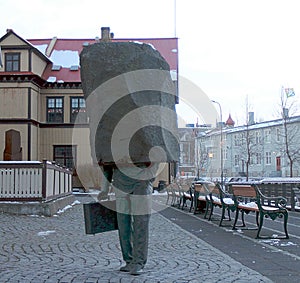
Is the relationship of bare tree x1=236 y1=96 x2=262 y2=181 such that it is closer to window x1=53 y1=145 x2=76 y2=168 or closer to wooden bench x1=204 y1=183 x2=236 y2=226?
window x1=53 y1=145 x2=76 y2=168

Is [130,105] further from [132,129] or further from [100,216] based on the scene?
[100,216]

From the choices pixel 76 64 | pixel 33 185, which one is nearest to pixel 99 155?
pixel 33 185

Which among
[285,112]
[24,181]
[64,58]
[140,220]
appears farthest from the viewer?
[64,58]

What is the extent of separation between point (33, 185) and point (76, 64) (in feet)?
96.7

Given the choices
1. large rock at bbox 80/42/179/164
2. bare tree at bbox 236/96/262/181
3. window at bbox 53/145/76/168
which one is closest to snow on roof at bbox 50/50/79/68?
window at bbox 53/145/76/168

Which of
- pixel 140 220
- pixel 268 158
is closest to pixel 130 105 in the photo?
pixel 140 220

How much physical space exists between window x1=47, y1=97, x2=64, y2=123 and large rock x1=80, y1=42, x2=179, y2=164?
36459 millimetres

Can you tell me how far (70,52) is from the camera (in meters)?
46.8

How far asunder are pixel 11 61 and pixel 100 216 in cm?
3514

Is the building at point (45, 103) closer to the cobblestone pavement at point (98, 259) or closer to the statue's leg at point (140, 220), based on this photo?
the cobblestone pavement at point (98, 259)

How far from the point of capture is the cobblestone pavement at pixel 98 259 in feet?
20.4

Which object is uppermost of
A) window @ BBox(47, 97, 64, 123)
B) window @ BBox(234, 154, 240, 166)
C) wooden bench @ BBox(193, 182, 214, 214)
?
window @ BBox(47, 97, 64, 123)

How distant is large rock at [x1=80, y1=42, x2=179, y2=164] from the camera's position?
631 centimetres

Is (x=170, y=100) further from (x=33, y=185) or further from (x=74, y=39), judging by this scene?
(x=74, y=39)
